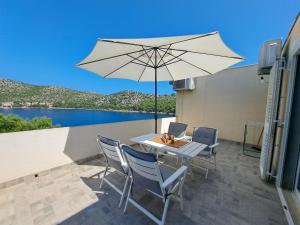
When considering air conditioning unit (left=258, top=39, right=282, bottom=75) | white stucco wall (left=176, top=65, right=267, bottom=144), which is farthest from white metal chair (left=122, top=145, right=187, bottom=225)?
white stucco wall (left=176, top=65, right=267, bottom=144)

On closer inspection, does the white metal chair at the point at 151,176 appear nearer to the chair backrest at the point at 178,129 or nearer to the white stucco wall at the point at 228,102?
the chair backrest at the point at 178,129

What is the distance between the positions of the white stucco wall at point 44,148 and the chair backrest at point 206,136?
2332 mm

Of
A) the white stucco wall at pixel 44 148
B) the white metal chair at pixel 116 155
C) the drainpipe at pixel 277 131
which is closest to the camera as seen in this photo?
the white metal chair at pixel 116 155

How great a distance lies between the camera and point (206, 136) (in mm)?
3289

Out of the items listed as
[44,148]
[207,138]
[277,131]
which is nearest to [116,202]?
[44,148]

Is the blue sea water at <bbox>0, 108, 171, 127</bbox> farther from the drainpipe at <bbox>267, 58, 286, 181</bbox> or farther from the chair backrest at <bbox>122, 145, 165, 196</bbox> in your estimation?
the drainpipe at <bbox>267, 58, 286, 181</bbox>

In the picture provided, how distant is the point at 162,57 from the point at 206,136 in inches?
84.9

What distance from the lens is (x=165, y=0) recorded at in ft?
15.4

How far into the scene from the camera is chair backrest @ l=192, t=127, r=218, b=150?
10.4 ft

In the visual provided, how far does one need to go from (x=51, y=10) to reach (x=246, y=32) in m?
8.39

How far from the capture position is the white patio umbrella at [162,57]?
7.06 feet

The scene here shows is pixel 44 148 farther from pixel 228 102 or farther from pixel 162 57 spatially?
pixel 228 102

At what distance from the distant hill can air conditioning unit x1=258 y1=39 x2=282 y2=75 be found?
3.96 meters

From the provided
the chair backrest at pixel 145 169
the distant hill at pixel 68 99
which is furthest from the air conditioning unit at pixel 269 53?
the distant hill at pixel 68 99
